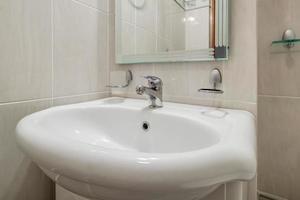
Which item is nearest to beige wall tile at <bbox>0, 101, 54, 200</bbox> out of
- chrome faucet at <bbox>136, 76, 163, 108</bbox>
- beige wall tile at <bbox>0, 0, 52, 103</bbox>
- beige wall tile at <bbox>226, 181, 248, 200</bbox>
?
beige wall tile at <bbox>0, 0, 52, 103</bbox>

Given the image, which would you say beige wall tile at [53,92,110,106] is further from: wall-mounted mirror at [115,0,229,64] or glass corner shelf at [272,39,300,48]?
glass corner shelf at [272,39,300,48]

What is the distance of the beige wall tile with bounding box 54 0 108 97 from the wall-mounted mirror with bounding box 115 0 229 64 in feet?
0.29

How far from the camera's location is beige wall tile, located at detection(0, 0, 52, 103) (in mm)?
590

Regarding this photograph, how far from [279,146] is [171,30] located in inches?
30.9

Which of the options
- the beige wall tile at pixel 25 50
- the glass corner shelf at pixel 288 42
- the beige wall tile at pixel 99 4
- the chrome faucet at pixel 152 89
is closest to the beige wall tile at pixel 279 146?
the glass corner shelf at pixel 288 42

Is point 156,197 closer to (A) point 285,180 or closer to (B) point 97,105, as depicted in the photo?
(B) point 97,105

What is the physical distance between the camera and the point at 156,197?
0.91ft

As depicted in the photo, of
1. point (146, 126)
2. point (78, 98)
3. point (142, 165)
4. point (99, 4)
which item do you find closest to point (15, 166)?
point (78, 98)

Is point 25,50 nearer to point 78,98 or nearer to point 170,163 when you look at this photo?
point 78,98

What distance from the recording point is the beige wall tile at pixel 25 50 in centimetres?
59

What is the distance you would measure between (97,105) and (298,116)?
933 mm

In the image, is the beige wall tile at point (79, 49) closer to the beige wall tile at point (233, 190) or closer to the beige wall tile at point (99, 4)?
the beige wall tile at point (99, 4)

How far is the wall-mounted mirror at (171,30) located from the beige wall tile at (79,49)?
0.29 ft

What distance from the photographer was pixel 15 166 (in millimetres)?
635
